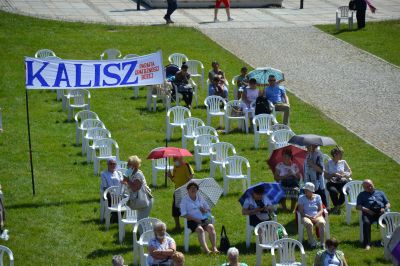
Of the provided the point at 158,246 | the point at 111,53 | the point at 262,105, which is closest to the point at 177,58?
the point at 111,53

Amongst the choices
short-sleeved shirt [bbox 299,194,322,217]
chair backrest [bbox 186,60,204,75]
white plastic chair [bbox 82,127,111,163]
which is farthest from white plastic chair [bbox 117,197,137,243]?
chair backrest [bbox 186,60,204,75]

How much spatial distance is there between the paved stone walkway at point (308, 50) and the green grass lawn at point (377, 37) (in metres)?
0.52

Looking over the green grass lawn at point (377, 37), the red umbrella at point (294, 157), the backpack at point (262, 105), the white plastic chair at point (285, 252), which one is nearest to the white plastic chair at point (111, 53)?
the backpack at point (262, 105)

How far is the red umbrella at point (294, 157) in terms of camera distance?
23156 mm

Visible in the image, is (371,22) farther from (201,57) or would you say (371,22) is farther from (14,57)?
(14,57)

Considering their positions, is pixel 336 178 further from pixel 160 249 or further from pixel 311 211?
pixel 160 249

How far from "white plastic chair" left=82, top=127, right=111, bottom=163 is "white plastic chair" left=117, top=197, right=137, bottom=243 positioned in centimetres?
489

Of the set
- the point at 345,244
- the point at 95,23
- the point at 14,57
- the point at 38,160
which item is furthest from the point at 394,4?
the point at 345,244

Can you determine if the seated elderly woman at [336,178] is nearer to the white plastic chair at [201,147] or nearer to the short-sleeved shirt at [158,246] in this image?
the white plastic chair at [201,147]

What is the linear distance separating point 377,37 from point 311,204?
20.9 meters

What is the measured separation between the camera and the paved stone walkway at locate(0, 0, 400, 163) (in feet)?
103

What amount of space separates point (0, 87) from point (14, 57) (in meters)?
3.38

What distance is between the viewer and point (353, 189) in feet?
74.5

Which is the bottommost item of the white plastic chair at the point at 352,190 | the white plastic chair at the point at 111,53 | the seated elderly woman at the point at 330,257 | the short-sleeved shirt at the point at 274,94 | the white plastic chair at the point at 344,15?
the seated elderly woman at the point at 330,257
